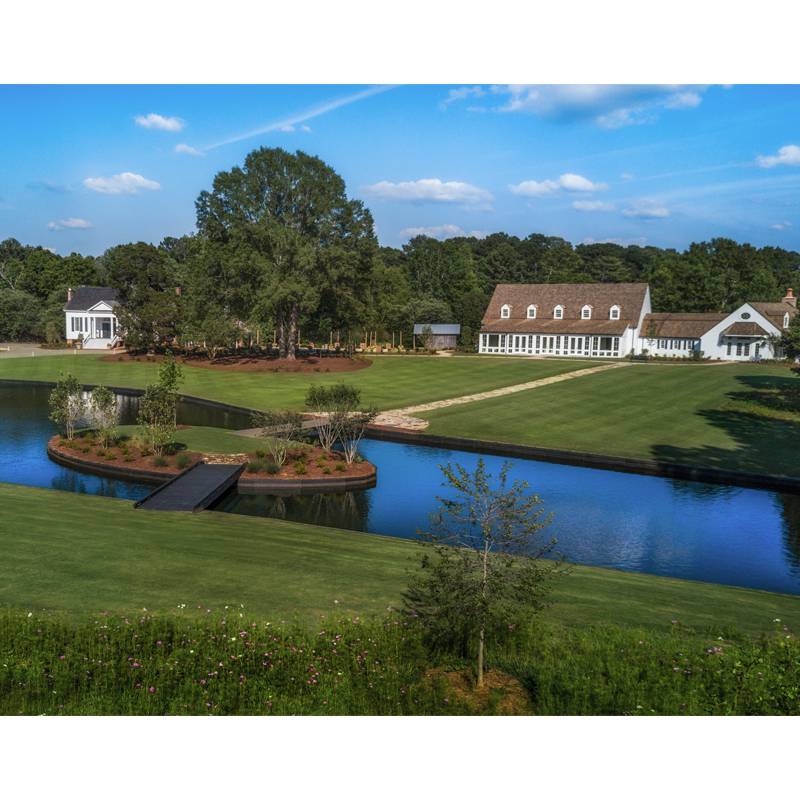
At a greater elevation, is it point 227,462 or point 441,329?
point 441,329

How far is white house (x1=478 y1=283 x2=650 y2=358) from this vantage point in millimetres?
67125

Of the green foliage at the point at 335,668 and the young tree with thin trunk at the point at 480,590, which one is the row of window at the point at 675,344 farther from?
the young tree with thin trunk at the point at 480,590

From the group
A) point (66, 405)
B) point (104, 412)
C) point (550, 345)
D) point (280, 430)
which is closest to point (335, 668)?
point (280, 430)

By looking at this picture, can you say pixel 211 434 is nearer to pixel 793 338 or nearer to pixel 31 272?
pixel 793 338

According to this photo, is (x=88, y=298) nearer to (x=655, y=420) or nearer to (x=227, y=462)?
(x=227, y=462)

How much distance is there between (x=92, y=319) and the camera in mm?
75375

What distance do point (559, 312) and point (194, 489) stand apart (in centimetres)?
5750

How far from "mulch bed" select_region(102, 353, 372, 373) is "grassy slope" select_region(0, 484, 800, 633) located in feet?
122

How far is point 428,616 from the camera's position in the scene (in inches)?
366

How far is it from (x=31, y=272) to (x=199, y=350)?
43318 millimetres

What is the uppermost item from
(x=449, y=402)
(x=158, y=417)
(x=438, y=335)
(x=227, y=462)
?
(x=438, y=335)

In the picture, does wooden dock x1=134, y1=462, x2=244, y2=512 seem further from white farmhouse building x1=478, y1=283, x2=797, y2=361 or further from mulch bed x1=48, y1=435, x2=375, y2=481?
white farmhouse building x1=478, y1=283, x2=797, y2=361

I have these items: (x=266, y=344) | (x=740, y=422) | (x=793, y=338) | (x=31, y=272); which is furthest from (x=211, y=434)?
(x=31, y=272)

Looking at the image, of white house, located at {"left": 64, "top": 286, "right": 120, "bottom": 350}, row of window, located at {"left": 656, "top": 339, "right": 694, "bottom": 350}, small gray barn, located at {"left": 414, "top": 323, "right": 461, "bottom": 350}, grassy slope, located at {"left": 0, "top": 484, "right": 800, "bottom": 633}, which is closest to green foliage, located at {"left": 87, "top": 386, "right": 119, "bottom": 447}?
grassy slope, located at {"left": 0, "top": 484, "right": 800, "bottom": 633}
